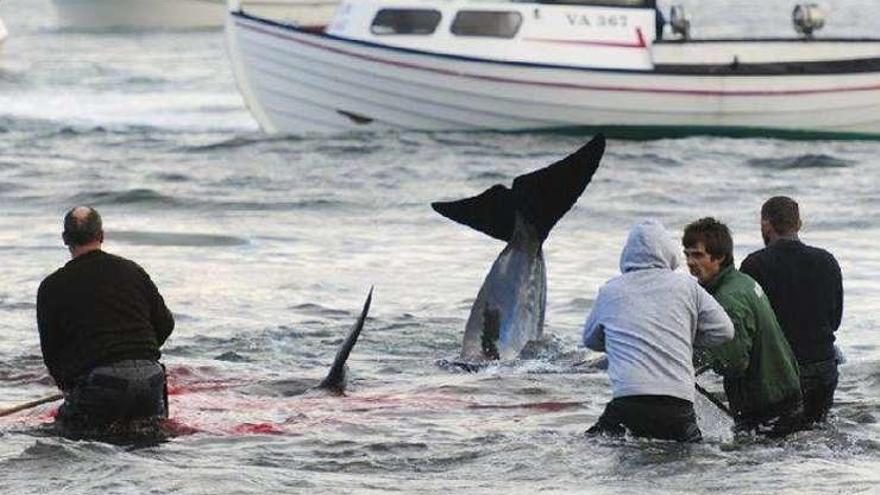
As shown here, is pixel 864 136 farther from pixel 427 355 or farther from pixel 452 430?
pixel 452 430

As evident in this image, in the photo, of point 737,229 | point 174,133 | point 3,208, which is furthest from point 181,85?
point 737,229

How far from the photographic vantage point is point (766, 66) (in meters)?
32.6

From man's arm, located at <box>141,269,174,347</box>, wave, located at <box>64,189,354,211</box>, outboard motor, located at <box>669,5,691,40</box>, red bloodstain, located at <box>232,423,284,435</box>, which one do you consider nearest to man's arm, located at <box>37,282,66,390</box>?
man's arm, located at <box>141,269,174,347</box>

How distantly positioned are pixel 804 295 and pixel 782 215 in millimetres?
459

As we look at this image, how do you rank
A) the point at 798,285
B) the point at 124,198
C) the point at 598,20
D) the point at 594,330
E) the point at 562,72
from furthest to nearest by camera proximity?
the point at 562,72 < the point at 598,20 < the point at 124,198 < the point at 798,285 < the point at 594,330

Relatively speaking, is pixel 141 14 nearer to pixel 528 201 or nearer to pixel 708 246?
pixel 528 201

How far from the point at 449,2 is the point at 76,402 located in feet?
68.2

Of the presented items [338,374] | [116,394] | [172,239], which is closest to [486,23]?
[172,239]

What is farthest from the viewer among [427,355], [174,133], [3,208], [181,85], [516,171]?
[181,85]

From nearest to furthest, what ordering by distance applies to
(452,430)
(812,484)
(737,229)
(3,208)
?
(812,484) < (452,430) < (737,229) < (3,208)

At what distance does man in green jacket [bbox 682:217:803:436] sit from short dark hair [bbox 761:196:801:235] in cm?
63

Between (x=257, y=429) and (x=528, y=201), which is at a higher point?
(x=528, y=201)

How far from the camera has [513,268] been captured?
53.8 feet

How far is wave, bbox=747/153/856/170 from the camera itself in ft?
106
